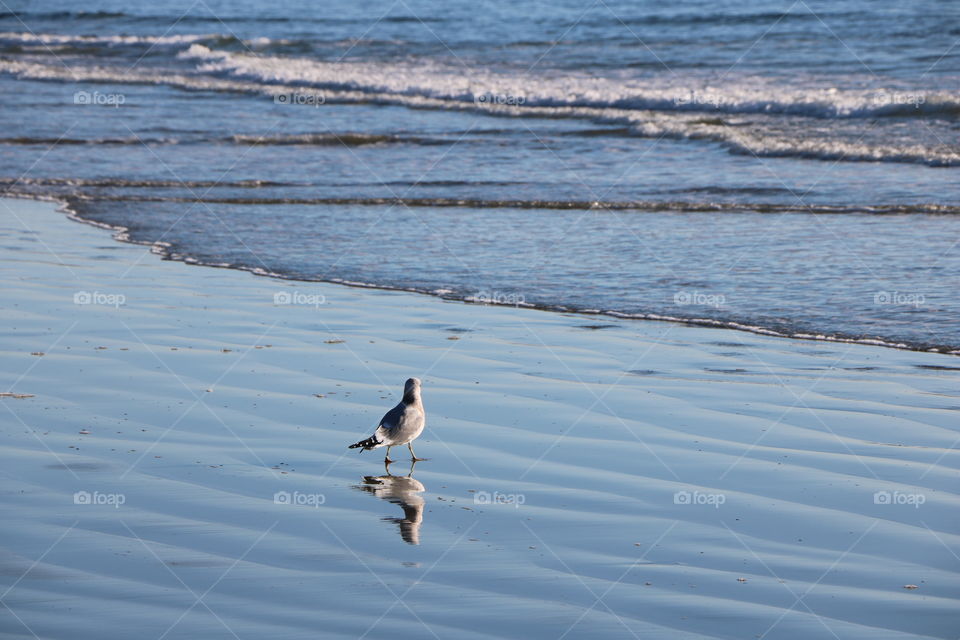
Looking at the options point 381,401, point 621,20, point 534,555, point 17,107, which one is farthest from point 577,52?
point 534,555

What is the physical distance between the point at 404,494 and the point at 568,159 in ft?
36.9

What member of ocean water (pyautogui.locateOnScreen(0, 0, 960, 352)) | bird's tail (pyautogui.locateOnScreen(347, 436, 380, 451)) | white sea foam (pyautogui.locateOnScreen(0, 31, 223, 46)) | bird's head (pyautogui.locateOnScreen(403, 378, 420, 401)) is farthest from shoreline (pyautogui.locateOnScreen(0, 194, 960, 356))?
white sea foam (pyautogui.locateOnScreen(0, 31, 223, 46))

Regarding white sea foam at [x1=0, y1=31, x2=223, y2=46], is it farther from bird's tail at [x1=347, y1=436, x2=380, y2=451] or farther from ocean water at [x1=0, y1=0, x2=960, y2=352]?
bird's tail at [x1=347, y1=436, x2=380, y2=451]

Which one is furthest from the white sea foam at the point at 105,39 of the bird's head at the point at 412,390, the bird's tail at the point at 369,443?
the bird's tail at the point at 369,443

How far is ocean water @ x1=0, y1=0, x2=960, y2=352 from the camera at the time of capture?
9523 mm

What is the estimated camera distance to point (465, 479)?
17.7 ft

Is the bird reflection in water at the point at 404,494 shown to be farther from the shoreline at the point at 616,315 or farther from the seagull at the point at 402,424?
the shoreline at the point at 616,315

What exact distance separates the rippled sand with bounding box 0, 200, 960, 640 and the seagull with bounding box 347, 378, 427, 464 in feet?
0.52

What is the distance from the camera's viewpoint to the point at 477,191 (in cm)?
1373

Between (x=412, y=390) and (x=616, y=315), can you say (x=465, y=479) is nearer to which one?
(x=412, y=390)

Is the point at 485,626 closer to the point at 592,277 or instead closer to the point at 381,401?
the point at 381,401

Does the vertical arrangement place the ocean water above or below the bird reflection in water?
above

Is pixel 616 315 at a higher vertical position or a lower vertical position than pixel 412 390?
higher

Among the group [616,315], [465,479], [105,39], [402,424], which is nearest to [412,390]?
[402,424]
